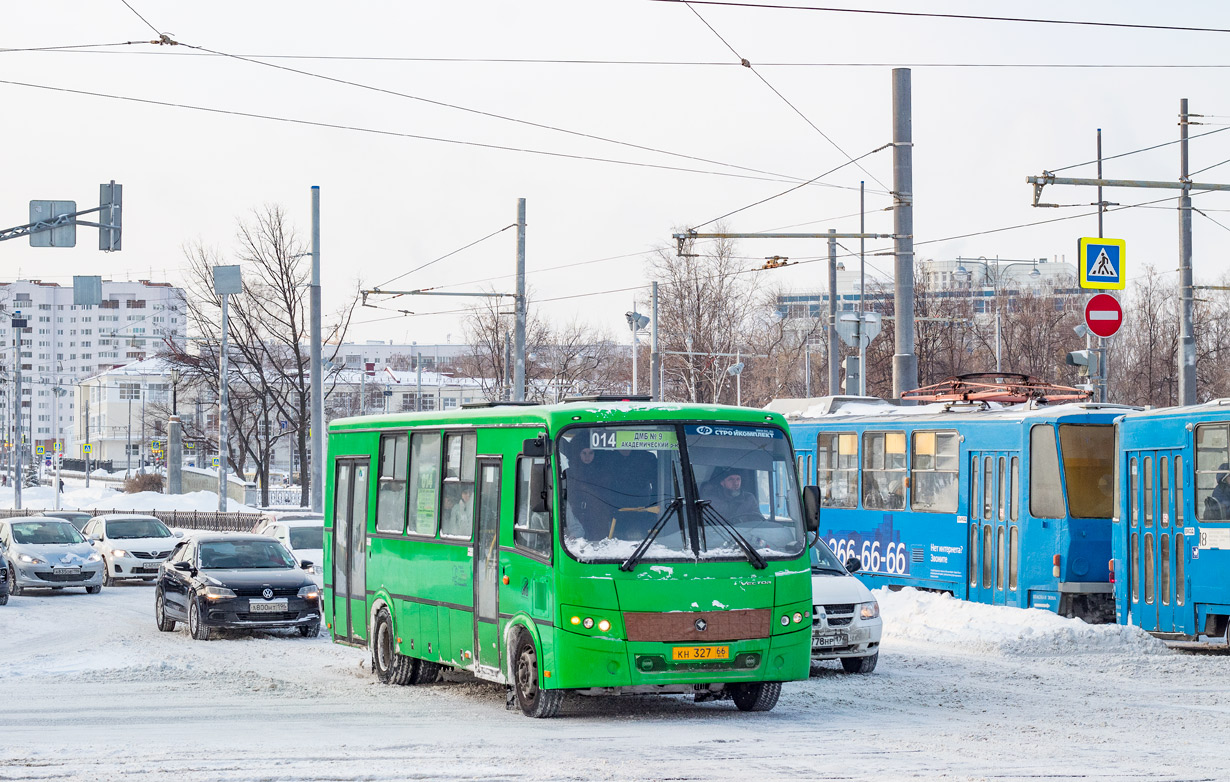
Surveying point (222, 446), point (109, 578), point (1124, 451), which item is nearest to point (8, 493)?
point (222, 446)

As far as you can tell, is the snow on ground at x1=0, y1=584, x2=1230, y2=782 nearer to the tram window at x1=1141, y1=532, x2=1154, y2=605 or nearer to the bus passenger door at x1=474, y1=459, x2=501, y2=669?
the bus passenger door at x1=474, y1=459, x2=501, y2=669

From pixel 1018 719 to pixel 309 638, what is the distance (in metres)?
11.3

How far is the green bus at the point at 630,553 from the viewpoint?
11.9m

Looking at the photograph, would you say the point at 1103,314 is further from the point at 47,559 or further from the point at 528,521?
the point at 47,559

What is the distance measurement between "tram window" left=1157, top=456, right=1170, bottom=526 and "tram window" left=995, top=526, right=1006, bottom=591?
9.77 ft

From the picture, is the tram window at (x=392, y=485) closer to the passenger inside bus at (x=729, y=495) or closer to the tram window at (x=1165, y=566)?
the passenger inside bus at (x=729, y=495)

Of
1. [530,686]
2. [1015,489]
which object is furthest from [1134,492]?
[530,686]

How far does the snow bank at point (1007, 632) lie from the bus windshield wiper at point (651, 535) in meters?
6.76

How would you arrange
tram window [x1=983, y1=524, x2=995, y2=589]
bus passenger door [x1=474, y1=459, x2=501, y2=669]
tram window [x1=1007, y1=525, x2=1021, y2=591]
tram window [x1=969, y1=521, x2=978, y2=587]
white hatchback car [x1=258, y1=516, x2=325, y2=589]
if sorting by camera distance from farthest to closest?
white hatchback car [x1=258, y1=516, x2=325, y2=589] → tram window [x1=969, y1=521, x2=978, y2=587] → tram window [x1=983, y1=524, x2=995, y2=589] → tram window [x1=1007, y1=525, x2=1021, y2=591] → bus passenger door [x1=474, y1=459, x2=501, y2=669]

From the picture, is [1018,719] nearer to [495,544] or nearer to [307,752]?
[495,544]

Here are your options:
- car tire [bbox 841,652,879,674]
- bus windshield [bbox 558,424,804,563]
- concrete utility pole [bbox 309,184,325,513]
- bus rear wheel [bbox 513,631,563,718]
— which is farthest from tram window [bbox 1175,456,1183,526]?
concrete utility pole [bbox 309,184,325,513]

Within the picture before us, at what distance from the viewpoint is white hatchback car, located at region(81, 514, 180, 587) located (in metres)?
33.3

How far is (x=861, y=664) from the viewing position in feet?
51.3

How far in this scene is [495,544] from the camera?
514 inches
